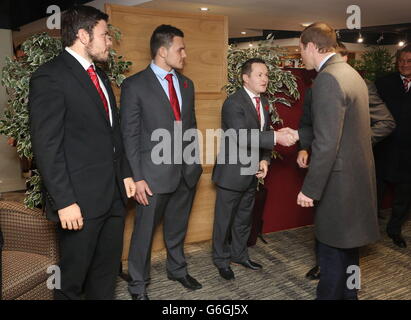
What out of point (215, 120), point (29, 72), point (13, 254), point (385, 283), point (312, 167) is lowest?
point (385, 283)

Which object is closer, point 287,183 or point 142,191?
point 142,191

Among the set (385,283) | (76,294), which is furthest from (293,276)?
(76,294)

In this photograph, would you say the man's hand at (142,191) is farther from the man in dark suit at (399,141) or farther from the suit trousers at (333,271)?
the man in dark suit at (399,141)

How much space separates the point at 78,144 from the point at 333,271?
66.7 inches

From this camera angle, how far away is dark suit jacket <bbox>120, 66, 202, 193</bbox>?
2492 mm

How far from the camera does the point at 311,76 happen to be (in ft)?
12.6

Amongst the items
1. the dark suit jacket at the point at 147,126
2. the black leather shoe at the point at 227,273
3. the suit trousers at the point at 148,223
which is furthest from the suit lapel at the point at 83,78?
the black leather shoe at the point at 227,273

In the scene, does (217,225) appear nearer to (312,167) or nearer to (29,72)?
(312,167)

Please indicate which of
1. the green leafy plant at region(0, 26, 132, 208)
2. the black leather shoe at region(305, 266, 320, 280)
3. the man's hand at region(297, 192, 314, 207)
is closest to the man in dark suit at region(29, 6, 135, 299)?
the green leafy plant at region(0, 26, 132, 208)

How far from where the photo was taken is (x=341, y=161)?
2.14 metres

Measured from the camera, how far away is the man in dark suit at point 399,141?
12.1ft

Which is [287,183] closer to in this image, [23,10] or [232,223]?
[232,223]

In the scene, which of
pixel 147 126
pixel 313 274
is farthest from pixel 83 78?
pixel 313 274
